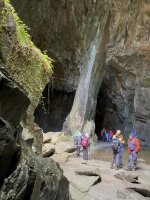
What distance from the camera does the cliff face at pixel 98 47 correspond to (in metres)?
22.9

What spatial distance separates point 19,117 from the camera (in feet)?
14.1

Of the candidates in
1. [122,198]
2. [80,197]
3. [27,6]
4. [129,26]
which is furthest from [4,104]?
[129,26]

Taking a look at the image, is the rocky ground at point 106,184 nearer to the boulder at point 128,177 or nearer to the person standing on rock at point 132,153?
the boulder at point 128,177

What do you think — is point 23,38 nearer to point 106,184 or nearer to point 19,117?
point 19,117

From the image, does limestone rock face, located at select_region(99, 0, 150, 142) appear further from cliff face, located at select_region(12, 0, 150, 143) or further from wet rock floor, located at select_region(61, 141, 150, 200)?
wet rock floor, located at select_region(61, 141, 150, 200)

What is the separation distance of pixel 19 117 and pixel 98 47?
63.8 ft

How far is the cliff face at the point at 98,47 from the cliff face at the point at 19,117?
14950 mm

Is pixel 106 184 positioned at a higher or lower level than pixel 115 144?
lower

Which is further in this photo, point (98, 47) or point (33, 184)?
point (98, 47)

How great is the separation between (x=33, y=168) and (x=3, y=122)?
1.00m

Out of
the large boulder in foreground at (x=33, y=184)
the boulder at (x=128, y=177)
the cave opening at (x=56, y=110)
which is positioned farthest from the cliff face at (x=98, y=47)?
the large boulder in foreground at (x=33, y=184)

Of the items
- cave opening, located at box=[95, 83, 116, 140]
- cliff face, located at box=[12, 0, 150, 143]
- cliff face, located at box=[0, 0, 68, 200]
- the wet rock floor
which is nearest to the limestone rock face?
cliff face, located at box=[12, 0, 150, 143]

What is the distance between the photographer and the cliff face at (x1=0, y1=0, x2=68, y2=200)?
3.61 metres

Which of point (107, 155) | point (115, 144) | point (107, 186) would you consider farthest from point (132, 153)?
point (107, 155)
